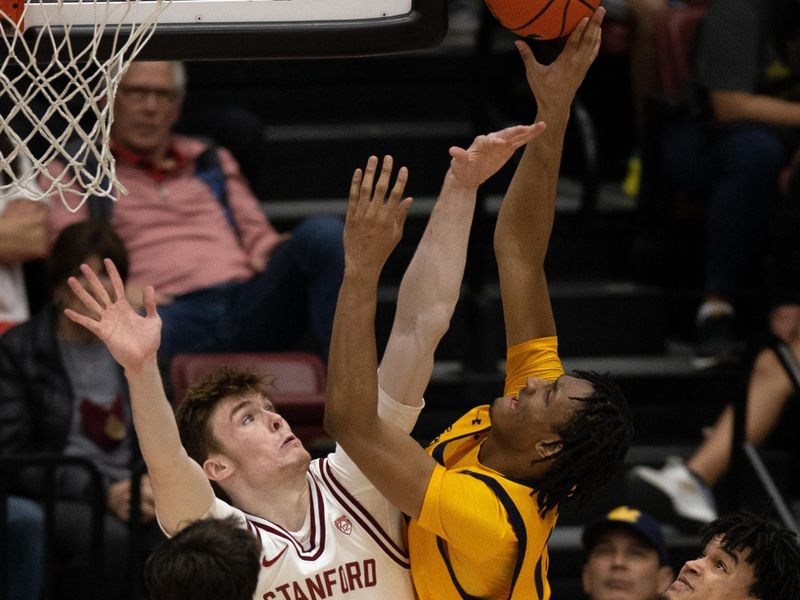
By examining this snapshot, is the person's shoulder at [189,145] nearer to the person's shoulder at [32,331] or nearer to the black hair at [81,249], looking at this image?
the black hair at [81,249]

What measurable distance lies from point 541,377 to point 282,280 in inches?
71.8

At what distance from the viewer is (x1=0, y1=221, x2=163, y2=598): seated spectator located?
4613mm

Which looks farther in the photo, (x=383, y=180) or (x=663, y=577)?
(x=663, y=577)

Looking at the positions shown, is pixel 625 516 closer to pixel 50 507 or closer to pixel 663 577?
pixel 663 577

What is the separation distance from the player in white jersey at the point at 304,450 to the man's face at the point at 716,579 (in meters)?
0.58

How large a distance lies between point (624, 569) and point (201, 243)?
1860 mm

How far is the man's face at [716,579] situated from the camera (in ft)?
10.7

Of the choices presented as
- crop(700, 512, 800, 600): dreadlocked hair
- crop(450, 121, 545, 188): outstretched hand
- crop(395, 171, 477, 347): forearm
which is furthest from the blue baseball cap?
crop(450, 121, 545, 188): outstretched hand

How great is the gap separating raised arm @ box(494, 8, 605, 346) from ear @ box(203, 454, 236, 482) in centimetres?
70

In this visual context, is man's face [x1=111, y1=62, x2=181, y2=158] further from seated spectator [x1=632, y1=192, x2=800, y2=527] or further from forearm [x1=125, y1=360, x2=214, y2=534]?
forearm [x1=125, y1=360, x2=214, y2=534]

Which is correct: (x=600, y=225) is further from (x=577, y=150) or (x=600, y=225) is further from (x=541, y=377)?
(x=541, y=377)

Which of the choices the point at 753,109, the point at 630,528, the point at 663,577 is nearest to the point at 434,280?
the point at 630,528

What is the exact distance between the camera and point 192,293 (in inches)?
206

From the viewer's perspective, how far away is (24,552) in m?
4.54
